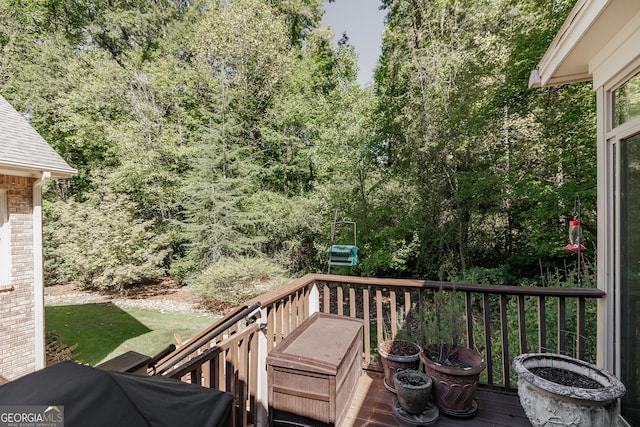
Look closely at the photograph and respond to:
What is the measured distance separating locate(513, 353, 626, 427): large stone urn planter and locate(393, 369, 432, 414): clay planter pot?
1.80 feet

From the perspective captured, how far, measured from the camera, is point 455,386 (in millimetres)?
1950

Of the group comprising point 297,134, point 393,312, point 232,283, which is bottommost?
point 232,283

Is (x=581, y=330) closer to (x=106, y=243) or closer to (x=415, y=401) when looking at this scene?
(x=415, y=401)

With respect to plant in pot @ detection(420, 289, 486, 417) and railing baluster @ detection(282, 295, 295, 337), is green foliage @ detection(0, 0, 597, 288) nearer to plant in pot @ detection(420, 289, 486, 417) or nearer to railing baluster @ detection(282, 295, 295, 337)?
plant in pot @ detection(420, 289, 486, 417)

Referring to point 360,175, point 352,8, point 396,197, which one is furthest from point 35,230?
point 352,8

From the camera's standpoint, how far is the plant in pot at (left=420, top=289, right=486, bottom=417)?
194cm

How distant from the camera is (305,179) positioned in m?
10.8

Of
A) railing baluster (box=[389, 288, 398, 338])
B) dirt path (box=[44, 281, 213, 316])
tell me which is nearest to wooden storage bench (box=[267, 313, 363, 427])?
railing baluster (box=[389, 288, 398, 338])

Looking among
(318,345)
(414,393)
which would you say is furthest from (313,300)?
(414,393)

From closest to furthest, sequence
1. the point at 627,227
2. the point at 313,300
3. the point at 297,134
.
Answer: the point at 627,227
the point at 313,300
the point at 297,134

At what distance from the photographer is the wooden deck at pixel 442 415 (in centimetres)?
195

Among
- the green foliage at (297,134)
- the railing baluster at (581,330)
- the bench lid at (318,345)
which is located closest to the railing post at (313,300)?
the bench lid at (318,345)

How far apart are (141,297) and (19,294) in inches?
181

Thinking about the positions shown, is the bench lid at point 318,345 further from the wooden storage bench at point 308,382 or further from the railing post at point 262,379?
the railing post at point 262,379
